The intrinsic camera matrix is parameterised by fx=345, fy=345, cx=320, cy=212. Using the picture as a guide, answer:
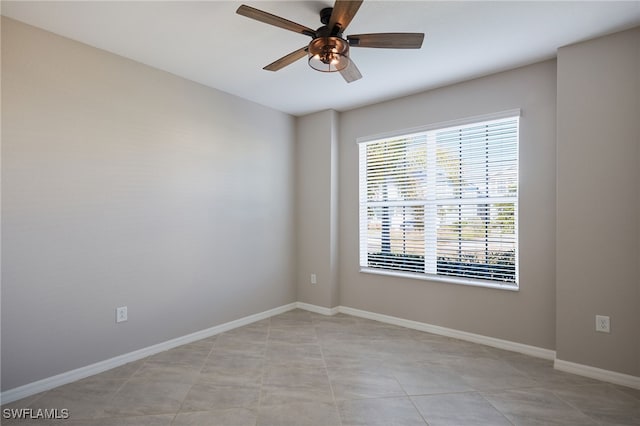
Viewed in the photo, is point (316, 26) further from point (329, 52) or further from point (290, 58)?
point (329, 52)

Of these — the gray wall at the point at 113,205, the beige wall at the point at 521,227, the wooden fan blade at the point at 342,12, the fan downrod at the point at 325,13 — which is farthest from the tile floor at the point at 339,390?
the fan downrod at the point at 325,13

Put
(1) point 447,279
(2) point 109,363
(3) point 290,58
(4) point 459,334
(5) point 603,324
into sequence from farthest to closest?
(1) point 447,279 → (4) point 459,334 → (2) point 109,363 → (5) point 603,324 → (3) point 290,58

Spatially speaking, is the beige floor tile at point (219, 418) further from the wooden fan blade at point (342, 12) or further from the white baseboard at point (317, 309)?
the wooden fan blade at point (342, 12)

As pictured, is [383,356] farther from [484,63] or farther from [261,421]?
[484,63]

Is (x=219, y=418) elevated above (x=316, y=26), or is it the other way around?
(x=316, y=26)

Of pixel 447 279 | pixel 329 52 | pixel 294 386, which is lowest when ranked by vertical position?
pixel 294 386

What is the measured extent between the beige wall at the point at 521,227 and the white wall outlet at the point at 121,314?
2.56m

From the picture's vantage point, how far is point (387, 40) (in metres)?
2.06

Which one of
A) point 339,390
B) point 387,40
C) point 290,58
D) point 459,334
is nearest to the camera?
point 387,40

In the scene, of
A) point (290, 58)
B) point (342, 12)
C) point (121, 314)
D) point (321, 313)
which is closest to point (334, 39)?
Result: point (342, 12)

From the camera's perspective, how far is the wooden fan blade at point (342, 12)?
5.65 feet

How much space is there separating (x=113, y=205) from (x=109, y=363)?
1282 mm

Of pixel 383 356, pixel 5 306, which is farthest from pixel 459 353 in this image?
pixel 5 306

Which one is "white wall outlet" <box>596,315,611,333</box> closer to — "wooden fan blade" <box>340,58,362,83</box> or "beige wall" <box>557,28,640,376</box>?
"beige wall" <box>557,28,640,376</box>
